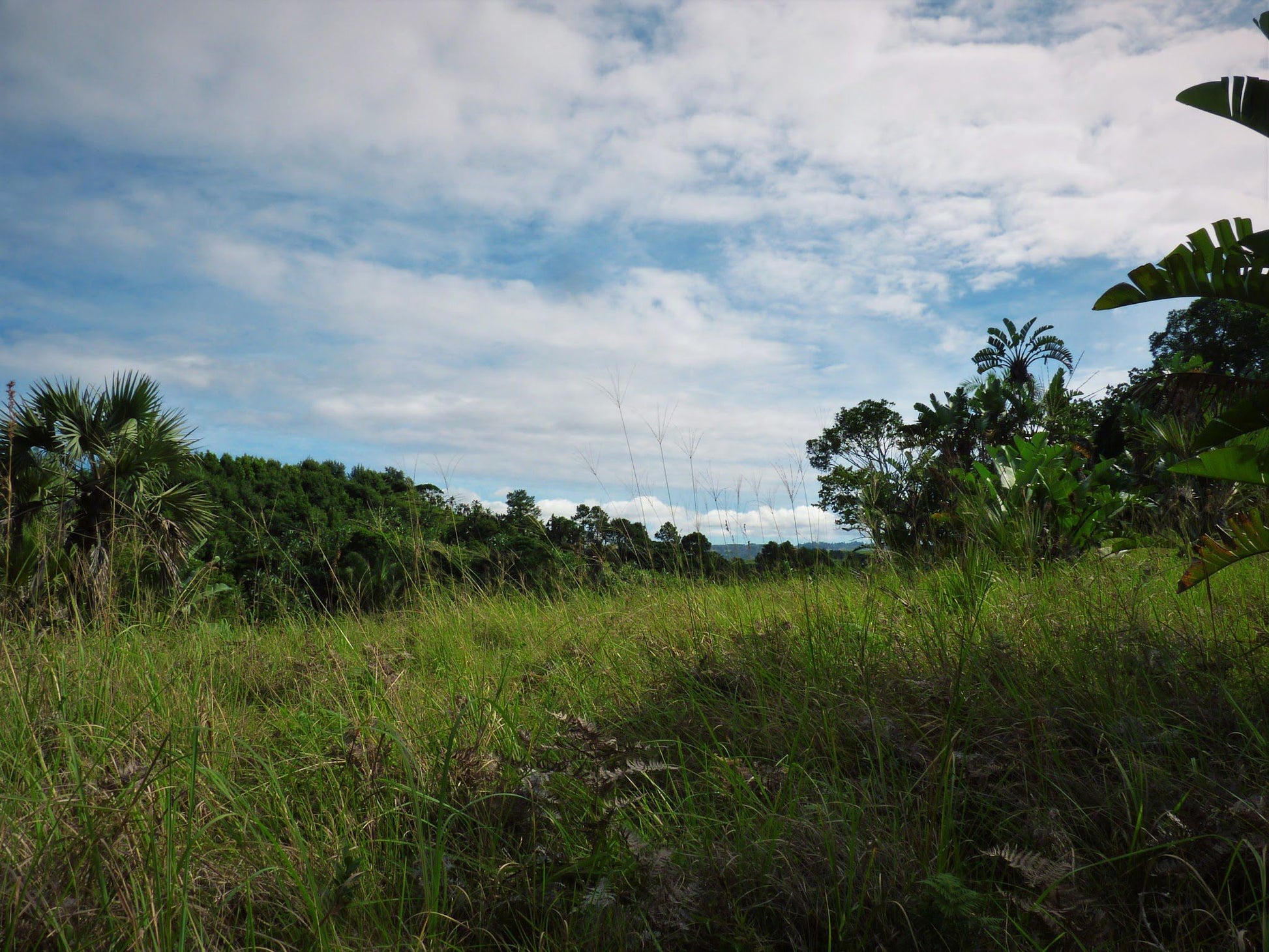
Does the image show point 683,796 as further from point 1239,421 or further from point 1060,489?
point 1060,489

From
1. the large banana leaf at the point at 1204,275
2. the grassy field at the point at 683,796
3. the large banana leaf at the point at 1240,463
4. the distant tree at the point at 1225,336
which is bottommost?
the grassy field at the point at 683,796

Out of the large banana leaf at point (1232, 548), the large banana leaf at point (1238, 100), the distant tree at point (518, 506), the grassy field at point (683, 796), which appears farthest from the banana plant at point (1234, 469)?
the distant tree at point (518, 506)

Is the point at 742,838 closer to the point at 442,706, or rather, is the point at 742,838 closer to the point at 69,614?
the point at 442,706

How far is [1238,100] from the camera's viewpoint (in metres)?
4.32

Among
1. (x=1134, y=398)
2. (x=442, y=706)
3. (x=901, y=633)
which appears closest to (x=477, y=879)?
(x=442, y=706)

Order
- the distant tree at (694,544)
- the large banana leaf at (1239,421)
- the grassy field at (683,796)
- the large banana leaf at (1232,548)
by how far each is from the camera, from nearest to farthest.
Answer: the grassy field at (683,796), the large banana leaf at (1232,548), the large banana leaf at (1239,421), the distant tree at (694,544)

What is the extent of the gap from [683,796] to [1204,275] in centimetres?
408

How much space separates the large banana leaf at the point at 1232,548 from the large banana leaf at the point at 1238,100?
8.02 feet

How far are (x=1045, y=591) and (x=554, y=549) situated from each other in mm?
3497

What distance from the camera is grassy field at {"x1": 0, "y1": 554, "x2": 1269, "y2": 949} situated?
65.7 inches

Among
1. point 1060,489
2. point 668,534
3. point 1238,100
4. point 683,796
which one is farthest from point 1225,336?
point 683,796

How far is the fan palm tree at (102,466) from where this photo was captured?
23.5ft

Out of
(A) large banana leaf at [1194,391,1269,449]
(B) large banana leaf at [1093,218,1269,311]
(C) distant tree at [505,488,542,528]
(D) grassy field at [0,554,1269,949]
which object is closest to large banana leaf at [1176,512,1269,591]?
(D) grassy field at [0,554,1269,949]

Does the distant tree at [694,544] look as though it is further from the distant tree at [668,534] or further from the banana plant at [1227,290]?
the banana plant at [1227,290]
